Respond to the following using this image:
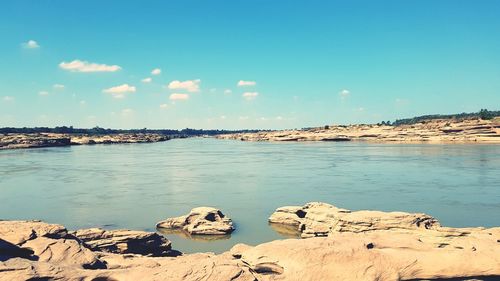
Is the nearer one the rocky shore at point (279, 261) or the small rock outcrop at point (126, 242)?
the rocky shore at point (279, 261)

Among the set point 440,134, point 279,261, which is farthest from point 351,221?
point 440,134

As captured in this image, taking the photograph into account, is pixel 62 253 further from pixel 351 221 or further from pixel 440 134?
pixel 440 134

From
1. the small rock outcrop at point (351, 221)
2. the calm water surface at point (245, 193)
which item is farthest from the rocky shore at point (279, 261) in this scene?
the calm water surface at point (245, 193)

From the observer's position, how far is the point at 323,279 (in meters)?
9.05

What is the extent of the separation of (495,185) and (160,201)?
89.6 ft

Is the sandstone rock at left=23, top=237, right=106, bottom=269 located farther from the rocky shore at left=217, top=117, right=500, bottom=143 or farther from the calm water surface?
the rocky shore at left=217, top=117, right=500, bottom=143

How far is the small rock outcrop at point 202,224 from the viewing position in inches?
784

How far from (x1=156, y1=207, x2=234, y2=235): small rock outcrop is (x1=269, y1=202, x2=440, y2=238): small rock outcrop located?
359 cm

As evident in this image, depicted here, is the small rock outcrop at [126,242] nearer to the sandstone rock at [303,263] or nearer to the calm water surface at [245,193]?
the calm water surface at [245,193]

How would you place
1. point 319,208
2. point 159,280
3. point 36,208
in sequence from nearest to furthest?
point 159,280 → point 319,208 → point 36,208

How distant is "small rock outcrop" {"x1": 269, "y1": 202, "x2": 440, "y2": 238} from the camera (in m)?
16.4

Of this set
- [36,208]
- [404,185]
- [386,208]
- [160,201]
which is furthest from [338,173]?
[36,208]

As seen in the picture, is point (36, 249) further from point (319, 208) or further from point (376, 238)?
point (319, 208)

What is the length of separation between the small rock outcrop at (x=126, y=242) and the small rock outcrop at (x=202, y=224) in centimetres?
407
